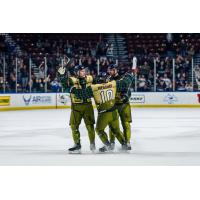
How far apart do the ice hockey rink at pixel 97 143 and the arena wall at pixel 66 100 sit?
504cm

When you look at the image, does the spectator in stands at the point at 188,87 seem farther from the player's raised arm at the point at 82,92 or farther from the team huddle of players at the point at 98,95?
the player's raised arm at the point at 82,92

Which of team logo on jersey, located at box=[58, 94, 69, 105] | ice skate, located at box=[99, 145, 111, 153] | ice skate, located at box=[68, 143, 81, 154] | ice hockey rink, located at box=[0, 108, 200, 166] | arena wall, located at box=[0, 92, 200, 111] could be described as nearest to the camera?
ice hockey rink, located at box=[0, 108, 200, 166]

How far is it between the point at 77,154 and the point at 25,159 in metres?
1.01

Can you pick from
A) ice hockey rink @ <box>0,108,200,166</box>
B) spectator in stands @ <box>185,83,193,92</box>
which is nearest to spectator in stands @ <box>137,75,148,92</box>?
spectator in stands @ <box>185,83,193,92</box>

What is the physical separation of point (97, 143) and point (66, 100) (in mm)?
12672

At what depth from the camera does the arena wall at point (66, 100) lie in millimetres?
23203

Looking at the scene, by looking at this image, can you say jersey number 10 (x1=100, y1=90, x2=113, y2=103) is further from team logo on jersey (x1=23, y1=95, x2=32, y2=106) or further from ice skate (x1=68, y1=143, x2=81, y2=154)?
team logo on jersey (x1=23, y1=95, x2=32, y2=106)

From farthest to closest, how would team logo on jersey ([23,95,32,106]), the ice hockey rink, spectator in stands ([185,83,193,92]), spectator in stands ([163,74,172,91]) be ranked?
spectator in stands ([163,74,172,91]), spectator in stands ([185,83,193,92]), team logo on jersey ([23,95,32,106]), the ice hockey rink

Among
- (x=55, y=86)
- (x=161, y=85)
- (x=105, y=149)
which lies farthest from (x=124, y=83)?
(x=161, y=85)

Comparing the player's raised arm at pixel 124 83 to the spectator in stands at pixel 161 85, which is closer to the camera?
the player's raised arm at pixel 124 83

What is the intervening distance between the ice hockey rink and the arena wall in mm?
5036

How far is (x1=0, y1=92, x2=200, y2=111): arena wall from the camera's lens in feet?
76.1

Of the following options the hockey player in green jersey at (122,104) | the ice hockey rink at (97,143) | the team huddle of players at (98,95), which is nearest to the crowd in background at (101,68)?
the ice hockey rink at (97,143)

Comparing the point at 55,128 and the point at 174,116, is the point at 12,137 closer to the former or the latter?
the point at 55,128
